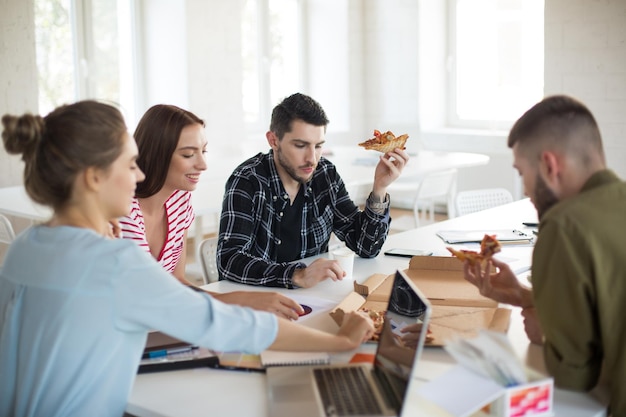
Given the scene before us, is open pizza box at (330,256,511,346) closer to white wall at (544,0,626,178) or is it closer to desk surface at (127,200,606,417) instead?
desk surface at (127,200,606,417)

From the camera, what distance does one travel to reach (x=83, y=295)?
5.19 feet

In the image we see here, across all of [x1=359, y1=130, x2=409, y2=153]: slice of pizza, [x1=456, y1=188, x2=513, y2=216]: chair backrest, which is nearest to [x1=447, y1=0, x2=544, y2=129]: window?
[x1=456, y1=188, x2=513, y2=216]: chair backrest

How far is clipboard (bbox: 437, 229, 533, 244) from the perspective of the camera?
10.2ft

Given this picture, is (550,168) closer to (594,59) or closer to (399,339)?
(399,339)

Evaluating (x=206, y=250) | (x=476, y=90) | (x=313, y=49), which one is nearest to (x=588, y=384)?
(x=206, y=250)

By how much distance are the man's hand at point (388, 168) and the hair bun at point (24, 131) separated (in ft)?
4.85

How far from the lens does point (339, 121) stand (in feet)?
27.0

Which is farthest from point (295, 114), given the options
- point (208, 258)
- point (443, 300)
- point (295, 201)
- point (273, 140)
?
point (443, 300)

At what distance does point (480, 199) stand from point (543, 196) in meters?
2.69

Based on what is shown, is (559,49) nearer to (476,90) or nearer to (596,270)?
(476,90)

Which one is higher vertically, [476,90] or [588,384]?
[476,90]

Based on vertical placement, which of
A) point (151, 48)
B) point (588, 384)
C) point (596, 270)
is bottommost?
point (588, 384)

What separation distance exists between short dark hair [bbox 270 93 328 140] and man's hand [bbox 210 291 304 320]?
0.91m

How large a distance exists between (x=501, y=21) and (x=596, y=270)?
6.18 meters
